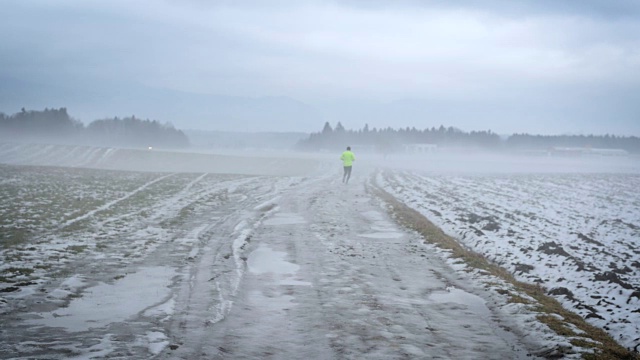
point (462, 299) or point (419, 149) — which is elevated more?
point (419, 149)

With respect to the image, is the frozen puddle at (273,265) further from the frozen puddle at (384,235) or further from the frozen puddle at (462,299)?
the frozen puddle at (384,235)

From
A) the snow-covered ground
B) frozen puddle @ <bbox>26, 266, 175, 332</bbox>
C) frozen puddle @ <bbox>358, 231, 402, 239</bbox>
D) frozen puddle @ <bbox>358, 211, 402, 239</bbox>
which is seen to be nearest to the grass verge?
the snow-covered ground

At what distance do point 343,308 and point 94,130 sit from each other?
191115 mm

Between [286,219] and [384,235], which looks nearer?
[384,235]

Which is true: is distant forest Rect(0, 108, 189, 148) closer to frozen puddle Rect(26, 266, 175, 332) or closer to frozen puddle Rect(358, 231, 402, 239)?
frozen puddle Rect(358, 231, 402, 239)

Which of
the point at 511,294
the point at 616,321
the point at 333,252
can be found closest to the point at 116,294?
the point at 333,252

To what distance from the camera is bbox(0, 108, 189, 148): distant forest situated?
15150 cm

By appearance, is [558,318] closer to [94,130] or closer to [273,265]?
[273,265]

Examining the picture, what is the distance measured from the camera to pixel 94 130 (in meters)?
176

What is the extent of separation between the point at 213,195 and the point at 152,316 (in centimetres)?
1631

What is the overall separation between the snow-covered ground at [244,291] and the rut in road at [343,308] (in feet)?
0.09

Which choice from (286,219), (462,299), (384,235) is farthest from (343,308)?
(286,219)

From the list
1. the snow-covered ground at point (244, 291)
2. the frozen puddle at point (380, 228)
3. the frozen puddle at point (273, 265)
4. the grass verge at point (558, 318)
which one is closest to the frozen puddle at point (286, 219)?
the snow-covered ground at point (244, 291)

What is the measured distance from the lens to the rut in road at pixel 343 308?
581 centimetres
